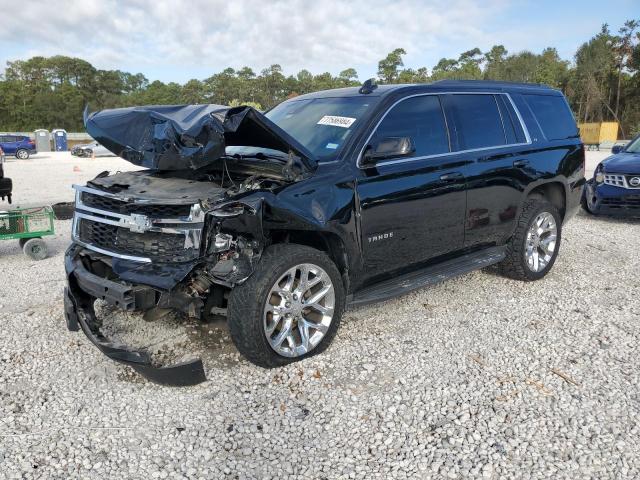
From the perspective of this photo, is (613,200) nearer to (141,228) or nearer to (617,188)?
(617,188)

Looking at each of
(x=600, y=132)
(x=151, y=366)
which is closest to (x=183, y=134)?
(x=151, y=366)

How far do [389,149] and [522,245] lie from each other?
2.25 meters

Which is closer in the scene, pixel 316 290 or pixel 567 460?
pixel 567 460

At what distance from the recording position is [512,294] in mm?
5246

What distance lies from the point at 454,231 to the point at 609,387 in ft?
5.72

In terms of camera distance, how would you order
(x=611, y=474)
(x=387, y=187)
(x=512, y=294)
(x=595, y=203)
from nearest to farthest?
(x=611, y=474)
(x=387, y=187)
(x=512, y=294)
(x=595, y=203)

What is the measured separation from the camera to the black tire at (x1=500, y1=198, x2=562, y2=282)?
17.6 feet

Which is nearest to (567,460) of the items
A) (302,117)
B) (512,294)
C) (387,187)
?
(387,187)

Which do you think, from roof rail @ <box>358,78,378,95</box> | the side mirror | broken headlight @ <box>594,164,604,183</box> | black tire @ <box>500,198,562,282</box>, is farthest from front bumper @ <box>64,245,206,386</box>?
broken headlight @ <box>594,164,604,183</box>

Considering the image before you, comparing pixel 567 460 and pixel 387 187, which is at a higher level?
pixel 387 187

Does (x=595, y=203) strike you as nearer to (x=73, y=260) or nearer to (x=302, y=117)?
(x=302, y=117)

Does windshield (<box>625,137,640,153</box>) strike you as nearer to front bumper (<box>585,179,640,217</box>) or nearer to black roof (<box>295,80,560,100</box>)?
front bumper (<box>585,179,640,217</box>)

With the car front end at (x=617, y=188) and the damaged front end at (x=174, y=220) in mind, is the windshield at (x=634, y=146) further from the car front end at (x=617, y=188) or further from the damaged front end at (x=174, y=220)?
the damaged front end at (x=174, y=220)

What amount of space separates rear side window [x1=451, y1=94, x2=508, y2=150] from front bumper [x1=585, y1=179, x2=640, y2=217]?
485 centimetres
